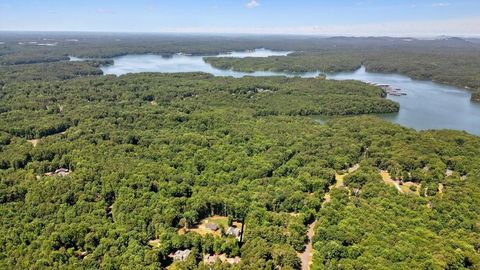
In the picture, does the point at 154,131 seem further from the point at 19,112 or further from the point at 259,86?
the point at 259,86

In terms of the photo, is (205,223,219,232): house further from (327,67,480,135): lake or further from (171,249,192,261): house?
(327,67,480,135): lake

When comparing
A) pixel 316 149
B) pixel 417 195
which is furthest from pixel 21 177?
pixel 417 195

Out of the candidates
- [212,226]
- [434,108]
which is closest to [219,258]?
[212,226]

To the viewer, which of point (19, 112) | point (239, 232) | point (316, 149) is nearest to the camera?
point (239, 232)

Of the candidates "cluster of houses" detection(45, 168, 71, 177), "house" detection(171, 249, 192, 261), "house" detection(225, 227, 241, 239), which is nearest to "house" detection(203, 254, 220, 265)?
"house" detection(171, 249, 192, 261)

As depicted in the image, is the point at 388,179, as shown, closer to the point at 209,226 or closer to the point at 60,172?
the point at 209,226

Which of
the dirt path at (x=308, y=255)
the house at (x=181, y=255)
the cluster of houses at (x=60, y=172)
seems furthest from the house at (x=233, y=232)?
the cluster of houses at (x=60, y=172)
